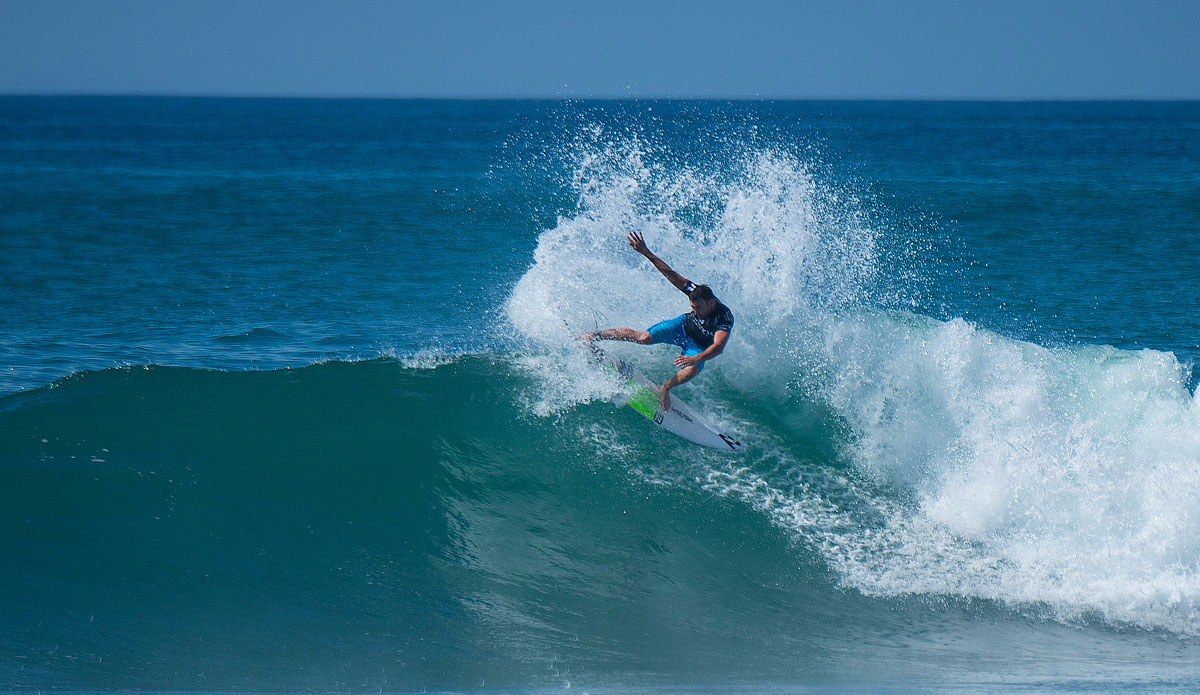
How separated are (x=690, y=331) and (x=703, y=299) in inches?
16.0

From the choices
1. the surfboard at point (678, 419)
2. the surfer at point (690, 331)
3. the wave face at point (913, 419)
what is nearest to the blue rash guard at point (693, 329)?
the surfer at point (690, 331)

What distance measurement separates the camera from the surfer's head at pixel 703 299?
26.6 ft

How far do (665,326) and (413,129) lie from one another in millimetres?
74530

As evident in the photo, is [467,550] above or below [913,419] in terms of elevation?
below

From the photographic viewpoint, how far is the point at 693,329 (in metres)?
8.36

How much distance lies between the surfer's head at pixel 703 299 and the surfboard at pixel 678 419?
106cm

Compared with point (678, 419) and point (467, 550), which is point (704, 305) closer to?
point (678, 419)

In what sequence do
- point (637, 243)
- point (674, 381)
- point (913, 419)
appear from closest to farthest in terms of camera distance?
point (637, 243) → point (674, 381) → point (913, 419)

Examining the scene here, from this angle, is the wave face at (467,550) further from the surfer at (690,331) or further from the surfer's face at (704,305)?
the surfer's face at (704,305)

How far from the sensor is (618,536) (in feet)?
25.7

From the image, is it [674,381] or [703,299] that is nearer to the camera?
[703,299]

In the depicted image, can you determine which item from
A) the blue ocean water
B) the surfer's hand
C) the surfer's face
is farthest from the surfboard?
the surfer's hand

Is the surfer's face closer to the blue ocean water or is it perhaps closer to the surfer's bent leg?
the surfer's bent leg

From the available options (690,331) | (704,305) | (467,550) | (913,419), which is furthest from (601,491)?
(913,419)
